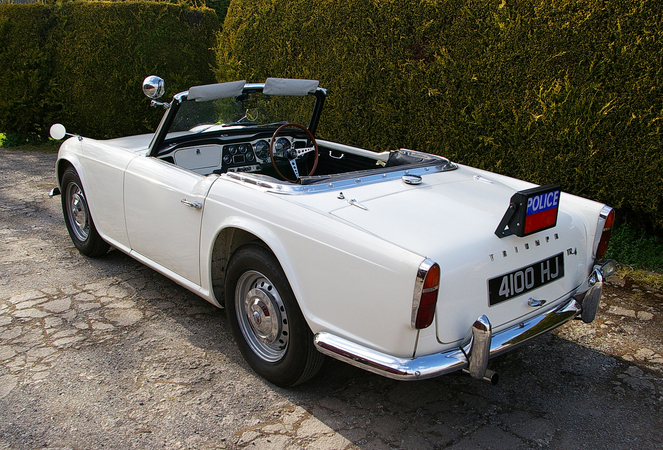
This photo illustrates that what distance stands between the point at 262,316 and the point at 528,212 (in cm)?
142

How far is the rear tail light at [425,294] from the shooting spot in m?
2.22

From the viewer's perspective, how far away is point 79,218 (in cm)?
463

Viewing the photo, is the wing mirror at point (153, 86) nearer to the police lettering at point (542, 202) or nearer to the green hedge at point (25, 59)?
the police lettering at point (542, 202)

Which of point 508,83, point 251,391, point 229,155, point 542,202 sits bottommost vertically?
point 251,391

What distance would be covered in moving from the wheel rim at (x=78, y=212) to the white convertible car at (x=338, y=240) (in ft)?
1.60

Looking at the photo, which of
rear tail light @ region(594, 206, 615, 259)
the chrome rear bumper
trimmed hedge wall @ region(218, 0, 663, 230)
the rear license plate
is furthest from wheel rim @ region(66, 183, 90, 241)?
rear tail light @ region(594, 206, 615, 259)

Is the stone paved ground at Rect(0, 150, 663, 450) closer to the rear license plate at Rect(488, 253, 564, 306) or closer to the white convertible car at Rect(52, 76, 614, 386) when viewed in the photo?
the white convertible car at Rect(52, 76, 614, 386)

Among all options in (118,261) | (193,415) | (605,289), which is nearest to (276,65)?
(118,261)

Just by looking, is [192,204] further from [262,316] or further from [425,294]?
[425,294]

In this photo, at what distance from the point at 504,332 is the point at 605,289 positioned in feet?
7.01

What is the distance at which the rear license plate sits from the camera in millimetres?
2512

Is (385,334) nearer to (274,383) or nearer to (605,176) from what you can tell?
(274,383)

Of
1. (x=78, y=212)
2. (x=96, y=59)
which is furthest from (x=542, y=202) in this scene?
(x=96, y=59)

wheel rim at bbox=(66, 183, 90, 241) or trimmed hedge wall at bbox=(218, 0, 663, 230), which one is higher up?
trimmed hedge wall at bbox=(218, 0, 663, 230)
